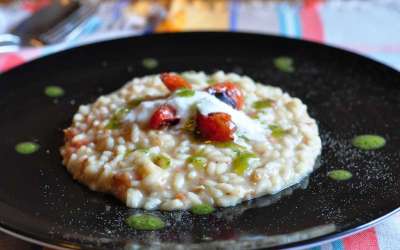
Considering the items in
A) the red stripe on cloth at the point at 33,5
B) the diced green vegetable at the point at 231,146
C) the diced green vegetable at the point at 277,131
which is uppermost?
the red stripe on cloth at the point at 33,5

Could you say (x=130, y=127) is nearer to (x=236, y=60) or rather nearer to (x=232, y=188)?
(x=232, y=188)

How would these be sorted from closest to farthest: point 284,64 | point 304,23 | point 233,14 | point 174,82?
point 174,82 < point 284,64 < point 304,23 < point 233,14

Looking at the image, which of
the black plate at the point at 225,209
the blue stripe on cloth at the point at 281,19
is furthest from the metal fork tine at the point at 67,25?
the blue stripe on cloth at the point at 281,19

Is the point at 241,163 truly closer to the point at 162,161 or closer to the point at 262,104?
the point at 162,161

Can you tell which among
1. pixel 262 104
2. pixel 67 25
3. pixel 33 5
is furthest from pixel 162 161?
pixel 33 5

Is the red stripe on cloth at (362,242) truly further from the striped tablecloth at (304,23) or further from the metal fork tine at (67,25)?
the metal fork tine at (67,25)

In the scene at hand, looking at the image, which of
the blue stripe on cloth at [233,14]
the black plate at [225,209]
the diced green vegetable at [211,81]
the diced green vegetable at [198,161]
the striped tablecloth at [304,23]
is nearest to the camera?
the black plate at [225,209]
